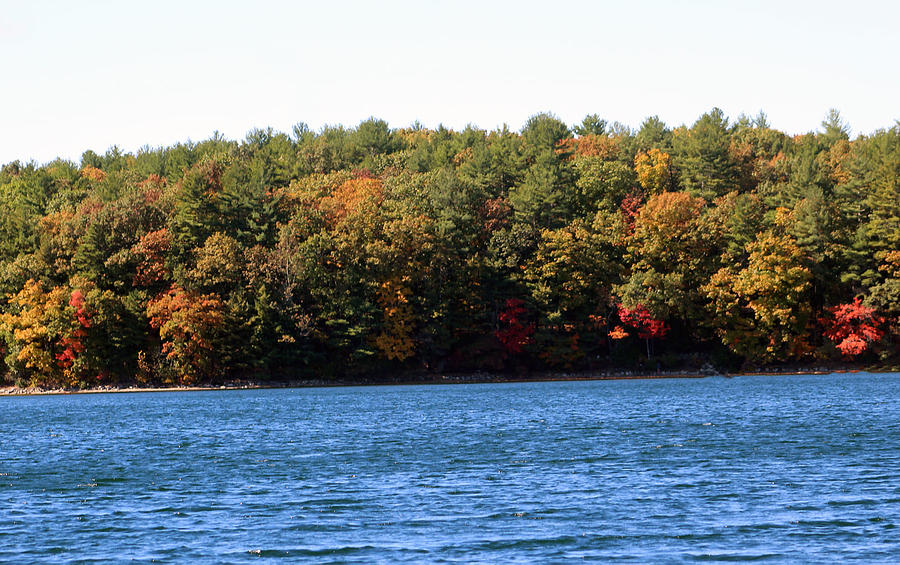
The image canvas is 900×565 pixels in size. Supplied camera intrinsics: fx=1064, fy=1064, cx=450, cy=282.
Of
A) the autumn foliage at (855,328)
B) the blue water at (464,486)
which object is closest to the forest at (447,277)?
the autumn foliage at (855,328)

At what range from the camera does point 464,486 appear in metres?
32.9

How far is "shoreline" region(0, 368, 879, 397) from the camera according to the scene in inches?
4203

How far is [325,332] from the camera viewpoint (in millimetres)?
111000

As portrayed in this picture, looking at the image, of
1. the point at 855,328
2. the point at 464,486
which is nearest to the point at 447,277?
the point at 855,328

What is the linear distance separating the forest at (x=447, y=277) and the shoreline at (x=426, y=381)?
1089 mm

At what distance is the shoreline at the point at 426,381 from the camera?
106750 mm

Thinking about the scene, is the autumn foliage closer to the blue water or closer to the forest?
the forest

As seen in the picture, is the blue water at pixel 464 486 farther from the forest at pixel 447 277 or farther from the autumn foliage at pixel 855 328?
the autumn foliage at pixel 855 328

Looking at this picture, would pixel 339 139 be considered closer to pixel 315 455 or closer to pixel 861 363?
pixel 861 363

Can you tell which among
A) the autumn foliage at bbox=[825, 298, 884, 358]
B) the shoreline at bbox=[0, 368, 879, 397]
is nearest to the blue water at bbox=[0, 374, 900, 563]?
the shoreline at bbox=[0, 368, 879, 397]

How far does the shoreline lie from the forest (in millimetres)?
1089

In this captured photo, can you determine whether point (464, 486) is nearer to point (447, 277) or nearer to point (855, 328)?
point (447, 277)

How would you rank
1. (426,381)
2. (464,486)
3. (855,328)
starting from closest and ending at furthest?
(464,486)
(855,328)
(426,381)

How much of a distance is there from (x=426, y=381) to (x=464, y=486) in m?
81.6
